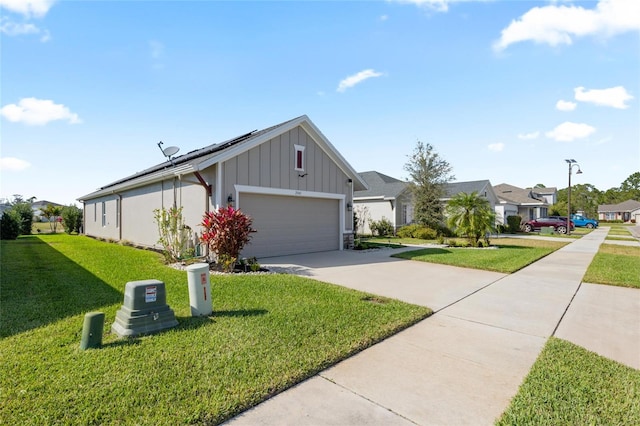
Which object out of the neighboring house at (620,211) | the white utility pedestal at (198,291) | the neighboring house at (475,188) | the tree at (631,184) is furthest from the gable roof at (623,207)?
the white utility pedestal at (198,291)

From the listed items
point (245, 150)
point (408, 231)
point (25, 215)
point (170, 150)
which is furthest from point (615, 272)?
point (25, 215)

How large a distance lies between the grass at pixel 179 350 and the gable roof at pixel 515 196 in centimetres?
3339

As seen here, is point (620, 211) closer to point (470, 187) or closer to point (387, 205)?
point (470, 187)

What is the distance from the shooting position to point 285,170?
11.3 metres

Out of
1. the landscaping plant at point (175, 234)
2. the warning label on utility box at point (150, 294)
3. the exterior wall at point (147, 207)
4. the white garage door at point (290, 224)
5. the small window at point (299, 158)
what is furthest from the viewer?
the small window at point (299, 158)

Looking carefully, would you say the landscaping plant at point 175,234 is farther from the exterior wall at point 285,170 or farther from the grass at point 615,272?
Result: the grass at point 615,272

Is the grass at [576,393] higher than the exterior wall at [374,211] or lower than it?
lower

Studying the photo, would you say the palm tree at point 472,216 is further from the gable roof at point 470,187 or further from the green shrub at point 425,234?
the gable roof at point 470,187

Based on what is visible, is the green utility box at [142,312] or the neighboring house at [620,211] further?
the neighboring house at [620,211]

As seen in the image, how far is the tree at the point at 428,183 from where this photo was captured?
2189 centimetres

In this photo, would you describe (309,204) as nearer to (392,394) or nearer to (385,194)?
(392,394)

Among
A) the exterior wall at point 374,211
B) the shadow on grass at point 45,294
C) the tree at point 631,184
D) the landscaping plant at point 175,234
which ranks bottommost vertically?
the shadow on grass at point 45,294

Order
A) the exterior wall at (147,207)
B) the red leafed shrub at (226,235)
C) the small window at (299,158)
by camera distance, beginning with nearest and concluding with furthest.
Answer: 1. the red leafed shrub at (226,235)
2. the exterior wall at (147,207)
3. the small window at (299,158)

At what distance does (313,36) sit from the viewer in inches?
431
